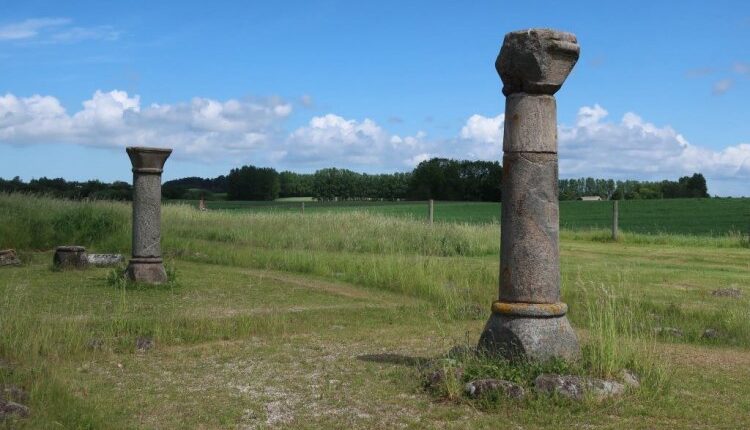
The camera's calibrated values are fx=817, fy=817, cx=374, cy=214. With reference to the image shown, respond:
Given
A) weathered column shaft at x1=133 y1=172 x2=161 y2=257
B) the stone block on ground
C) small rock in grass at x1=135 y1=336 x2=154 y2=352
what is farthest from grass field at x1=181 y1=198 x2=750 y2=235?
small rock in grass at x1=135 y1=336 x2=154 y2=352

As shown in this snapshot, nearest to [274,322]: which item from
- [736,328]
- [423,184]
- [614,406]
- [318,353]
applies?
[318,353]

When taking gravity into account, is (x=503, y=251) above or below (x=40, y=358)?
above

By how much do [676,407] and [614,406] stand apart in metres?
0.54

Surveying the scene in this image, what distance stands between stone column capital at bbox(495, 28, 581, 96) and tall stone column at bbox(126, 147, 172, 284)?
8891 mm

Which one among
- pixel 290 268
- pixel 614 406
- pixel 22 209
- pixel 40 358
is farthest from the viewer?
pixel 22 209

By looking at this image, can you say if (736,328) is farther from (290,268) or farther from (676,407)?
(290,268)

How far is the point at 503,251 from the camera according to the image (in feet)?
25.3

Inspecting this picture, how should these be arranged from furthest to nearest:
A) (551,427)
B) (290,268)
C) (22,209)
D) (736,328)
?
(22,209)
(290,268)
(736,328)
(551,427)

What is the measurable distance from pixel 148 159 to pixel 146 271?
2061 mm

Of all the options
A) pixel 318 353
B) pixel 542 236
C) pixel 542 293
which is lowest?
pixel 318 353

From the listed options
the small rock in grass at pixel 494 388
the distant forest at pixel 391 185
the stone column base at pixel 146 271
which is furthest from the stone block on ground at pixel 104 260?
the distant forest at pixel 391 185

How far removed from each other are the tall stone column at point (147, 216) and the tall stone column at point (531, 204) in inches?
352

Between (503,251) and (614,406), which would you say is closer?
(614,406)

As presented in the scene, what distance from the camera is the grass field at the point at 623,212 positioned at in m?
41.3
